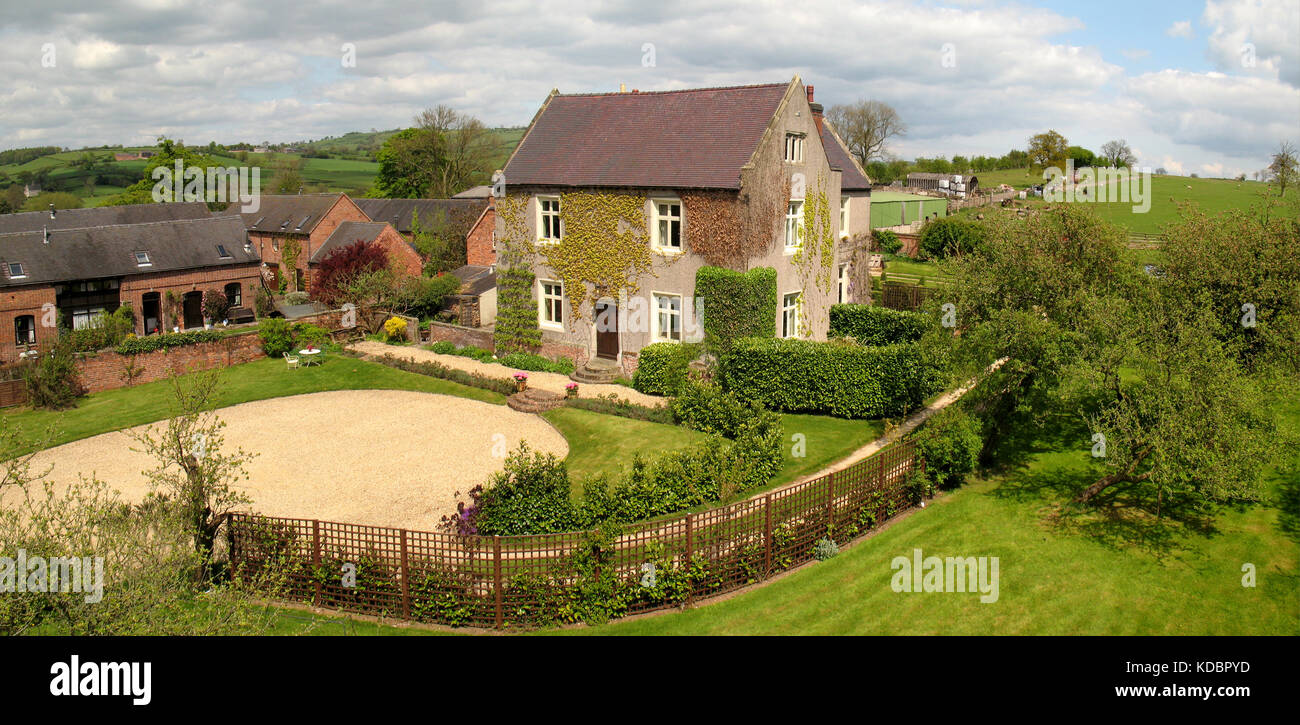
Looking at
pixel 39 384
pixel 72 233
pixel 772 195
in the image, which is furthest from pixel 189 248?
pixel 772 195

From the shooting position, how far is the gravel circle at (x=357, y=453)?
63.7 ft

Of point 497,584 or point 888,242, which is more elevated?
point 888,242

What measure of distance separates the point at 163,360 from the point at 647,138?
2069cm

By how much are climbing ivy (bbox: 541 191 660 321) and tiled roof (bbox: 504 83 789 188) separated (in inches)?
29.7

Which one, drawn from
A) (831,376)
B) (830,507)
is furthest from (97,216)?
(830,507)

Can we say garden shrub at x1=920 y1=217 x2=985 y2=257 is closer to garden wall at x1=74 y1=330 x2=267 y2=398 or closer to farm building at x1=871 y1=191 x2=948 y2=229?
farm building at x1=871 y1=191 x2=948 y2=229

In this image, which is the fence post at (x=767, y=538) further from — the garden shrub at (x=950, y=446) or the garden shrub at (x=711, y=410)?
the garden shrub at (x=711, y=410)

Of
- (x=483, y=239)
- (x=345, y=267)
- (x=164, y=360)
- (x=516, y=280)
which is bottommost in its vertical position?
(x=164, y=360)

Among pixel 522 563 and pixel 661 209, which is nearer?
pixel 522 563

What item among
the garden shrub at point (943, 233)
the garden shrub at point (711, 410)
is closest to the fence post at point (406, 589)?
the garden shrub at point (711, 410)

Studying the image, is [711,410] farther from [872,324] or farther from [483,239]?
[483,239]

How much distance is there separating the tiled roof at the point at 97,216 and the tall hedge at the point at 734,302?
116 feet

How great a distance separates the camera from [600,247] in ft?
96.3
